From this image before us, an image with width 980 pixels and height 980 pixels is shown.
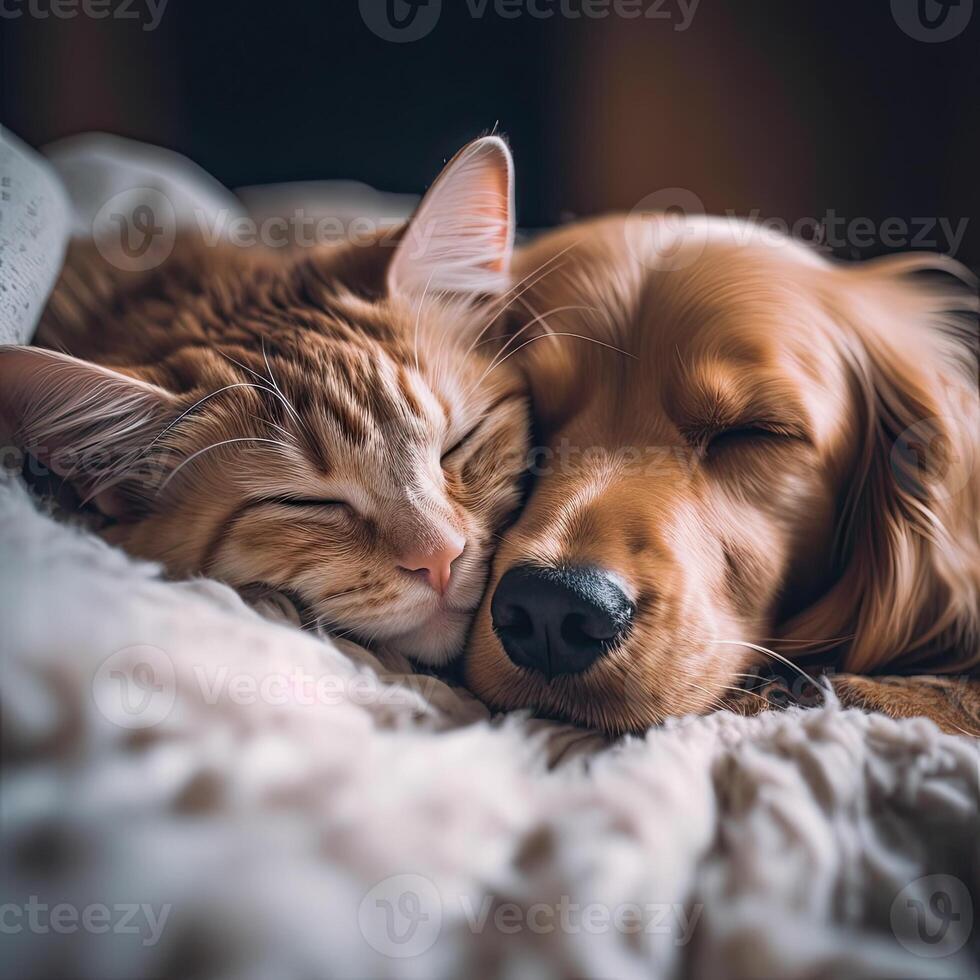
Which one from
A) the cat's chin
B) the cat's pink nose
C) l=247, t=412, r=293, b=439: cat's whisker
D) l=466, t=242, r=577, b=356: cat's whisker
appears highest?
l=466, t=242, r=577, b=356: cat's whisker

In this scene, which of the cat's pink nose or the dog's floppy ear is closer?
the cat's pink nose

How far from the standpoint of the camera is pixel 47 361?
2.63 ft

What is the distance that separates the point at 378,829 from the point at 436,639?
1.30ft

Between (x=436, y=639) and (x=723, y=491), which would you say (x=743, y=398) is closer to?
(x=723, y=491)

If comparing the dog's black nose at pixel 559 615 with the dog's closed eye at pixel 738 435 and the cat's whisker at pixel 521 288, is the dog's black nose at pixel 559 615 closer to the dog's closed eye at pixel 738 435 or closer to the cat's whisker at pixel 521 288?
the dog's closed eye at pixel 738 435

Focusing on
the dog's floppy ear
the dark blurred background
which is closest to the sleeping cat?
the dog's floppy ear

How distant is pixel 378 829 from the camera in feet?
1.76

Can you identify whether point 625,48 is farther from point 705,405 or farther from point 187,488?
point 187,488

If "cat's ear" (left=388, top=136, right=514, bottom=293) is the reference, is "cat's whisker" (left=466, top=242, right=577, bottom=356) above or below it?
below

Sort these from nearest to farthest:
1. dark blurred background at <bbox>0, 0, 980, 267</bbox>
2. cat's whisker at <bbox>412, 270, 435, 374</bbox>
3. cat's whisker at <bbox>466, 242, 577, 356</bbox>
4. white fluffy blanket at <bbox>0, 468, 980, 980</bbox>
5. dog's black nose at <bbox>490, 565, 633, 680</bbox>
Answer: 1. white fluffy blanket at <bbox>0, 468, 980, 980</bbox>
2. dog's black nose at <bbox>490, 565, 633, 680</bbox>
3. cat's whisker at <bbox>412, 270, 435, 374</bbox>
4. cat's whisker at <bbox>466, 242, 577, 356</bbox>
5. dark blurred background at <bbox>0, 0, 980, 267</bbox>

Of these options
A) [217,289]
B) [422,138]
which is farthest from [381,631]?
[422,138]

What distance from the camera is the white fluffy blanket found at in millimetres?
471

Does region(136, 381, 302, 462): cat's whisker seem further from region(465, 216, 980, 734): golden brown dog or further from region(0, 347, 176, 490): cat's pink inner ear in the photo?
region(465, 216, 980, 734): golden brown dog

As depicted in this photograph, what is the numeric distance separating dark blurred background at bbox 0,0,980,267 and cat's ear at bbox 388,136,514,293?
96cm
